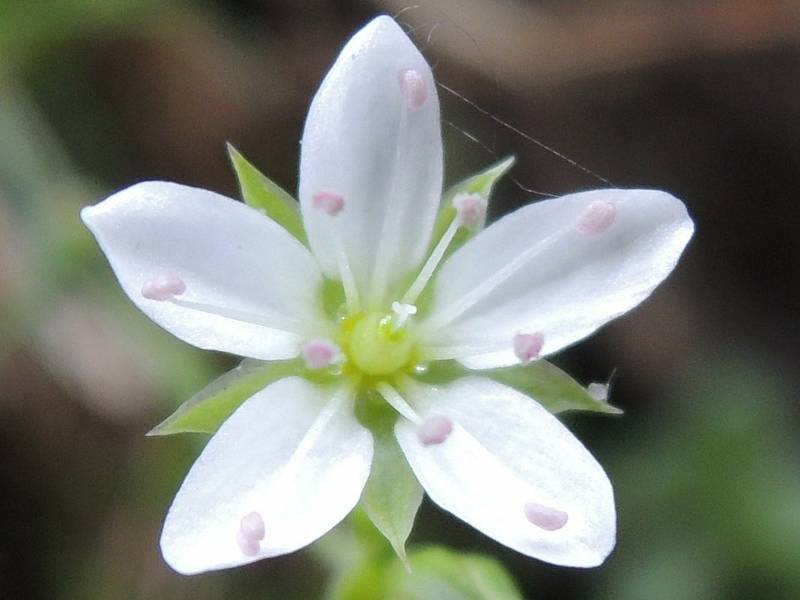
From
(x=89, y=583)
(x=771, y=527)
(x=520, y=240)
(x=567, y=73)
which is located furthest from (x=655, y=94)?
(x=89, y=583)

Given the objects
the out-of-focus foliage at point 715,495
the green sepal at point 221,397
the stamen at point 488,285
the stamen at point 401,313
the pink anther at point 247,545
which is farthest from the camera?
the out-of-focus foliage at point 715,495

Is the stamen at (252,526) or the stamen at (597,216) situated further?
the stamen at (597,216)

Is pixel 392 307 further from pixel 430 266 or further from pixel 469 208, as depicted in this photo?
pixel 469 208

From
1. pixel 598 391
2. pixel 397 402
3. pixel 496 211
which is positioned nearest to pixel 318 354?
pixel 397 402

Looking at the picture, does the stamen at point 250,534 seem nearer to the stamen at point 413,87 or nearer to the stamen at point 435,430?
the stamen at point 435,430

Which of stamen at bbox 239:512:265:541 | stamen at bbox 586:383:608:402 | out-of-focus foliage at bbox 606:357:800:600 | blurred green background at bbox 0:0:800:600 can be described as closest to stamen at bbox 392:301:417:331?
stamen at bbox 586:383:608:402

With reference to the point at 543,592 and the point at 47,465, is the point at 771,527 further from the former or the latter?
the point at 47,465

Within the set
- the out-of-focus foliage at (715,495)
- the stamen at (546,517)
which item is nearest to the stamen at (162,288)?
the stamen at (546,517)

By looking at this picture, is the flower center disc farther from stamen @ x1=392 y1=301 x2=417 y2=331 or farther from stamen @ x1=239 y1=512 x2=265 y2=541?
stamen @ x1=239 y1=512 x2=265 y2=541
